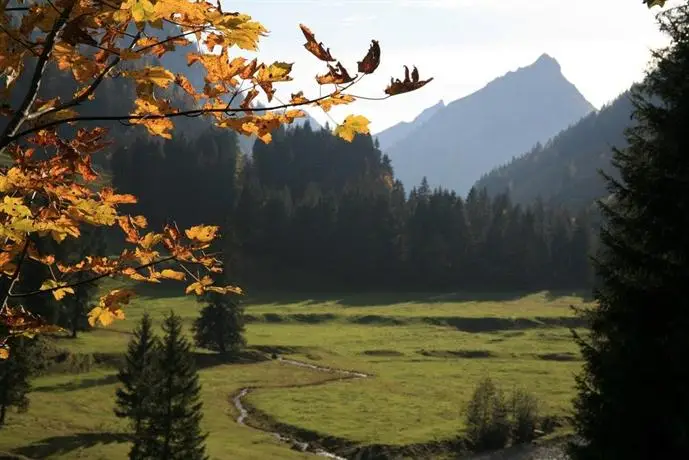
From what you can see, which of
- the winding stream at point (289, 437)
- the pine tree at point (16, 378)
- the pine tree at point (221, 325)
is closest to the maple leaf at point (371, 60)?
the pine tree at point (16, 378)

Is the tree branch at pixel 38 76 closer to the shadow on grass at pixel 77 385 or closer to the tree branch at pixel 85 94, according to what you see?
the tree branch at pixel 85 94

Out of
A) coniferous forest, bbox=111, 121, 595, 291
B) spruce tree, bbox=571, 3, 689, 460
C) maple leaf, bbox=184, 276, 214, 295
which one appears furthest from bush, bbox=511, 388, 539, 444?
coniferous forest, bbox=111, 121, 595, 291

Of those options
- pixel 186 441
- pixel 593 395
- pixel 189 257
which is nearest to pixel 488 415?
pixel 186 441

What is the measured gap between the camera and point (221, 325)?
70375 millimetres

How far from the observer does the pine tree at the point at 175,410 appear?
1225 inches

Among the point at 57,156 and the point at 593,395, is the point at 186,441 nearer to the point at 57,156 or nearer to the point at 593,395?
the point at 593,395

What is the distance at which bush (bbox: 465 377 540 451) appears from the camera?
44.3m

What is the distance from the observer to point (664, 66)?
1235 centimetres

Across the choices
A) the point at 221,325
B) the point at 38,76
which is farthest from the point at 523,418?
the point at 38,76

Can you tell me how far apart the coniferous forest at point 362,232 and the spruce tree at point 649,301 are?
113 m

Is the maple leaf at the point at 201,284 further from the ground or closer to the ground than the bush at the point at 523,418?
further from the ground

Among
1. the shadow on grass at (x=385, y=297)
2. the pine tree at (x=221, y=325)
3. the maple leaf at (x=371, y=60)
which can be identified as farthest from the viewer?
the shadow on grass at (x=385, y=297)

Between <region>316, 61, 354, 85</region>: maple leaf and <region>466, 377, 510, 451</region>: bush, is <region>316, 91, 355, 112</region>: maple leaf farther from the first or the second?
<region>466, 377, 510, 451</region>: bush

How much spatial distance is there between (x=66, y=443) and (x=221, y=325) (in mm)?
35865
